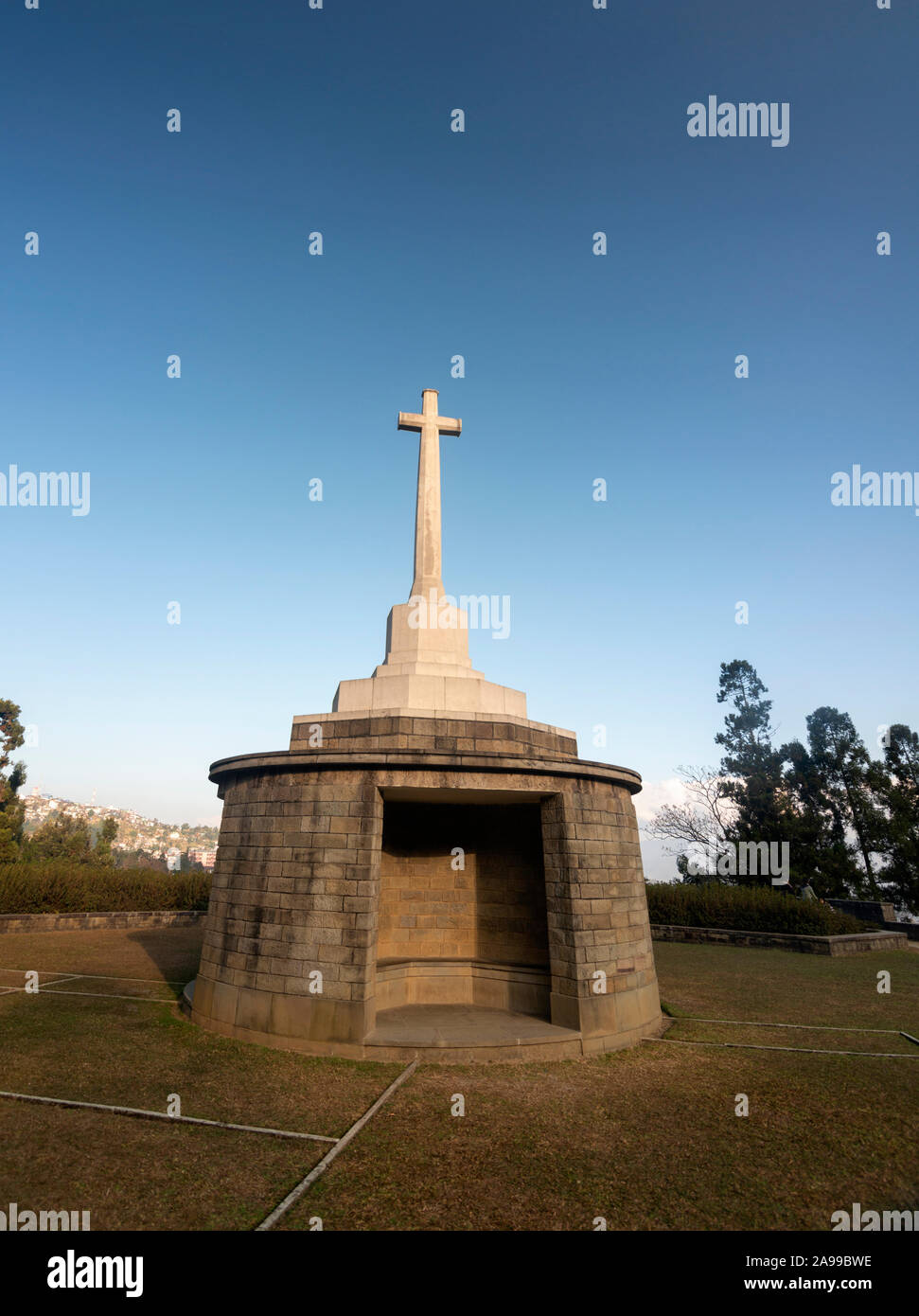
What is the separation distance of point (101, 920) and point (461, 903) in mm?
17375

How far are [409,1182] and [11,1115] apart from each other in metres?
4.50

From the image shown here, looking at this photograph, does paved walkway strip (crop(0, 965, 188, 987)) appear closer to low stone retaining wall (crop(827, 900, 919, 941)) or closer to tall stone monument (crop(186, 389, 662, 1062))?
tall stone monument (crop(186, 389, 662, 1062))

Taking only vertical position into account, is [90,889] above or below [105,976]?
below

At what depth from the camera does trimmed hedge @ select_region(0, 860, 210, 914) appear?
22.2 metres

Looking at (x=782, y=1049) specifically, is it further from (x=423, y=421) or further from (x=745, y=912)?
(x=745, y=912)

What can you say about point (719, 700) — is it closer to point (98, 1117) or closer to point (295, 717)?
point (295, 717)

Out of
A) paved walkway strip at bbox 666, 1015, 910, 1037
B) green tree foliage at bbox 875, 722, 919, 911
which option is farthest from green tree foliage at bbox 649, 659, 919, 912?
paved walkway strip at bbox 666, 1015, 910, 1037

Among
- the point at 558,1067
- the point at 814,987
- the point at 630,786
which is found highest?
the point at 630,786

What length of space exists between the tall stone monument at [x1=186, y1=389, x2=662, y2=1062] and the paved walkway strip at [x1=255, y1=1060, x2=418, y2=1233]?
1.19 meters

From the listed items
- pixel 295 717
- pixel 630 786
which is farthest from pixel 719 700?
pixel 295 717

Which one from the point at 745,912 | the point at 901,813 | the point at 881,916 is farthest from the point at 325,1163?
the point at 901,813

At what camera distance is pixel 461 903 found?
12.4 m
